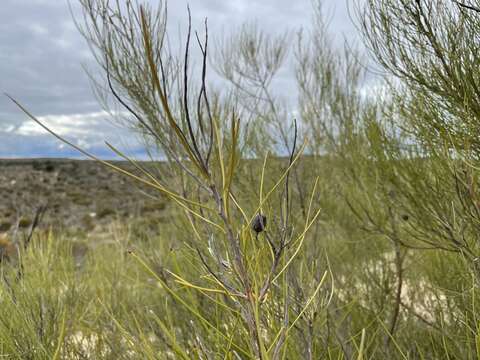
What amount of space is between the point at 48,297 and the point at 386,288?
2415 mm

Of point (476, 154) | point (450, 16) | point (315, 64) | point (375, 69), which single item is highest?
point (315, 64)

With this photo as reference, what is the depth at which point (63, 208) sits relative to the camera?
55.6 feet

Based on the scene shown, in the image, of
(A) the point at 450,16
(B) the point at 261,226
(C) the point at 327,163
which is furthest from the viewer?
(C) the point at 327,163

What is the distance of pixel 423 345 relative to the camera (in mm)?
3396

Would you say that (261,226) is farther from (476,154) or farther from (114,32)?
(114,32)

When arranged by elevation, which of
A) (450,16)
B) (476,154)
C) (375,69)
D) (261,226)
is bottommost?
(261,226)

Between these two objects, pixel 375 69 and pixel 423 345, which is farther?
pixel 423 345

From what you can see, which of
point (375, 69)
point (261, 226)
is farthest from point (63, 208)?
point (261, 226)

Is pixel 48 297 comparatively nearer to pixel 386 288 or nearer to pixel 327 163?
pixel 386 288

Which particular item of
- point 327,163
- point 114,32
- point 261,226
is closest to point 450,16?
point 114,32

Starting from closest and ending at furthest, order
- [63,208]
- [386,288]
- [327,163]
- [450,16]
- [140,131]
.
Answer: [450,16]
[140,131]
[386,288]
[327,163]
[63,208]

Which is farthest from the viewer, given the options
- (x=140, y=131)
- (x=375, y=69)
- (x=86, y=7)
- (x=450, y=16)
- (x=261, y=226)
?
(x=140, y=131)

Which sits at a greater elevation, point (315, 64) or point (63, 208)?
point (315, 64)

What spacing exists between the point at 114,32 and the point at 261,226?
2.20m
